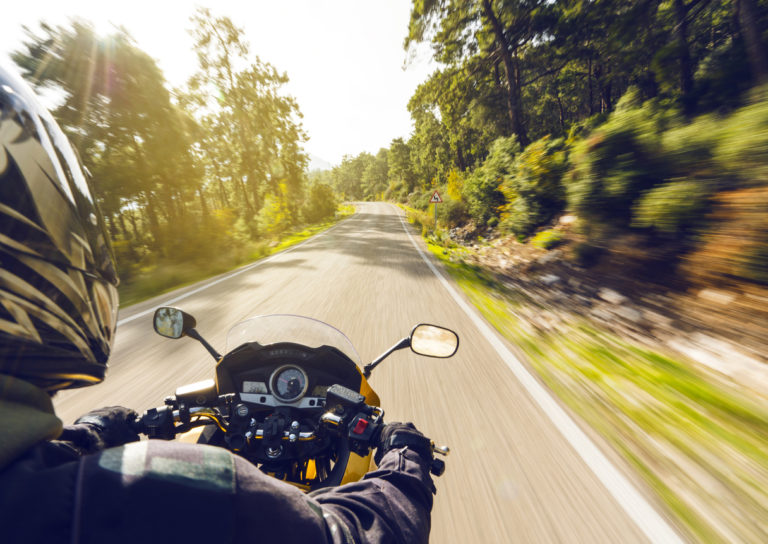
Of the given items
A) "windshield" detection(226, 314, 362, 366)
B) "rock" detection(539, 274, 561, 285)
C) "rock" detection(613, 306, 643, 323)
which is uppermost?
"windshield" detection(226, 314, 362, 366)

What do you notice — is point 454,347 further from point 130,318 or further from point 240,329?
point 130,318

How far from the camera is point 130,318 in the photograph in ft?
16.3

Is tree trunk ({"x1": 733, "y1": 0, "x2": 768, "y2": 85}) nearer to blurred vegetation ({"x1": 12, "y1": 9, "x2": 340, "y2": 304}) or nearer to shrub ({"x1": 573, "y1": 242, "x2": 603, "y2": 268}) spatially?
shrub ({"x1": 573, "y1": 242, "x2": 603, "y2": 268})

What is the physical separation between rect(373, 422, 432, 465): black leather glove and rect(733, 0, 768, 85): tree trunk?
9119 mm

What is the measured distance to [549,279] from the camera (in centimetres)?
657

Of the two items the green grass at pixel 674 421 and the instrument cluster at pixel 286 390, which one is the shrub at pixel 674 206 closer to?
the green grass at pixel 674 421

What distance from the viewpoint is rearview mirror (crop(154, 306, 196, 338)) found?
176 cm

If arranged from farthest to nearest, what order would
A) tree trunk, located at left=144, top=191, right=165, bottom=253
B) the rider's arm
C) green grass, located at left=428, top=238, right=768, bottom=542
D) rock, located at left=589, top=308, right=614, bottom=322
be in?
tree trunk, located at left=144, top=191, right=165, bottom=253 < rock, located at left=589, top=308, right=614, bottom=322 < green grass, located at left=428, top=238, right=768, bottom=542 < the rider's arm

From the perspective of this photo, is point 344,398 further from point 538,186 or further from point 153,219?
point 153,219

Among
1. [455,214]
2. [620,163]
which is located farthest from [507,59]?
[620,163]

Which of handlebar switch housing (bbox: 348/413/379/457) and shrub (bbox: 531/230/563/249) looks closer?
handlebar switch housing (bbox: 348/413/379/457)

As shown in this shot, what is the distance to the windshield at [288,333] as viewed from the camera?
176cm

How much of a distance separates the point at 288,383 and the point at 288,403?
0.10 meters

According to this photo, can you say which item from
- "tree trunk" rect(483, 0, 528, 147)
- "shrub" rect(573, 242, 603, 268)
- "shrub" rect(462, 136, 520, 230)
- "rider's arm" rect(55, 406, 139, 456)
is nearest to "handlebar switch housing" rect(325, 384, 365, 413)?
"rider's arm" rect(55, 406, 139, 456)
